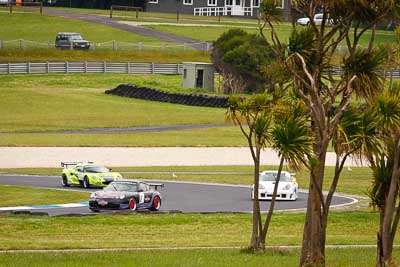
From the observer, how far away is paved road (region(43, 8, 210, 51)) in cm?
11044

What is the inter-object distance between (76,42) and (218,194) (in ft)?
202

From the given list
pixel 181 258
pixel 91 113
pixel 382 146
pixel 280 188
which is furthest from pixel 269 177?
pixel 91 113

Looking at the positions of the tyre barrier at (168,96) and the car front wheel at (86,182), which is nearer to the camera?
the car front wheel at (86,182)

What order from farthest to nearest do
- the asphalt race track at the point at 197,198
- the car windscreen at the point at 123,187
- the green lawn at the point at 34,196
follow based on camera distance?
the green lawn at the point at 34,196, the asphalt race track at the point at 197,198, the car windscreen at the point at 123,187

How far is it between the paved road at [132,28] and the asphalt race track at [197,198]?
61389 millimetres

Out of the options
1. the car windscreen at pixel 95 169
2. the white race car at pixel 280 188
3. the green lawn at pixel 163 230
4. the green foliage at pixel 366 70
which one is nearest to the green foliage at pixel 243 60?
the car windscreen at pixel 95 169

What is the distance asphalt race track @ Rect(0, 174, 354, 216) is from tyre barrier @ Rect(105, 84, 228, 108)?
1181 inches

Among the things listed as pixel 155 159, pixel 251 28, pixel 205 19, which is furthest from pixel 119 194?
pixel 205 19

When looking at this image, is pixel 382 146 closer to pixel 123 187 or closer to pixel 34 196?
pixel 123 187

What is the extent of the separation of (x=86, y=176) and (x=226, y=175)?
7.75 metres

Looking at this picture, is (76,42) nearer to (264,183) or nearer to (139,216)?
(264,183)

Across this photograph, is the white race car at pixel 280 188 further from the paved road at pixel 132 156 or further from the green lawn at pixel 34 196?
the paved road at pixel 132 156

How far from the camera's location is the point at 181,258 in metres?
22.8

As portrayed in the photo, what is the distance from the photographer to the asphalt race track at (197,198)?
124 feet
